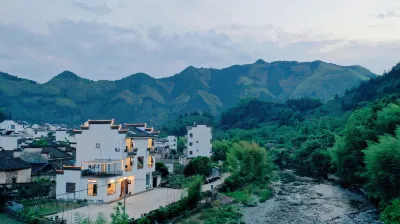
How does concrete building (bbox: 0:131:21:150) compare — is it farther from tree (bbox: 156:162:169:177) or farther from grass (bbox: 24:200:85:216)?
grass (bbox: 24:200:85:216)

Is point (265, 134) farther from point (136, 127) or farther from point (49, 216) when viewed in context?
point (49, 216)

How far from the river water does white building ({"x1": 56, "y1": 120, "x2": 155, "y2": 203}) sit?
9753 mm

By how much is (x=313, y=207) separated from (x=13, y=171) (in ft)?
78.6

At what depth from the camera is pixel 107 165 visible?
27.2 meters

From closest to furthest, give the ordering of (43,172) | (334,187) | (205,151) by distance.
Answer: (43,172) → (334,187) → (205,151)

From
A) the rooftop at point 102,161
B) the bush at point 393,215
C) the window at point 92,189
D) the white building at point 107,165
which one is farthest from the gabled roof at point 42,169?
the bush at point 393,215

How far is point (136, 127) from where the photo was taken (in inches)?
1358

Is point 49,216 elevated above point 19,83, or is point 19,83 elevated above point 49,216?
point 19,83

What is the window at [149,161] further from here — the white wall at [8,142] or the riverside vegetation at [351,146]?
the white wall at [8,142]

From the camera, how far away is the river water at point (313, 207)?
25.0 m

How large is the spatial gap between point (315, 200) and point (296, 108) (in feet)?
334

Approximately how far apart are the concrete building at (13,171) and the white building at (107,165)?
143 inches

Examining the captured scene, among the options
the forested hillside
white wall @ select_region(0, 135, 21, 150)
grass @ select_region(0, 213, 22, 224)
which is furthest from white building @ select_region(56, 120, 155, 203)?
white wall @ select_region(0, 135, 21, 150)

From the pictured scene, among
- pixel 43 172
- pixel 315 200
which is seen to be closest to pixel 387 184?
pixel 315 200
